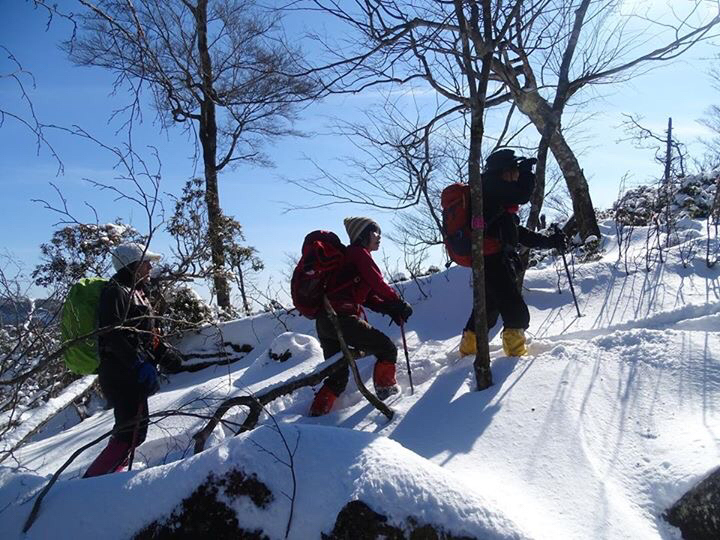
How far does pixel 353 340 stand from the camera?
12.9 ft

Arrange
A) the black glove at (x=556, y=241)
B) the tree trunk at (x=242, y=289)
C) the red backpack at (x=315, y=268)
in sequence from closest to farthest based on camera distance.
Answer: the red backpack at (x=315, y=268) → the black glove at (x=556, y=241) → the tree trunk at (x=242, y=289)

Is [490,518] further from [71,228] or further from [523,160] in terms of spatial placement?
[71,228]

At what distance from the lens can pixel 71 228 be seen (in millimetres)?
8969

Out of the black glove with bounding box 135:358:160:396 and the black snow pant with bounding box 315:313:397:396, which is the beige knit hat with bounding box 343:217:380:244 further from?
the black glove with bounding box 135:358:160:396

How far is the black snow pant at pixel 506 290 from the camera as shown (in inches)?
156

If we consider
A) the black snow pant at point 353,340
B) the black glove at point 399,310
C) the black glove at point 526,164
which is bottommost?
the black snow pant at point 353,340

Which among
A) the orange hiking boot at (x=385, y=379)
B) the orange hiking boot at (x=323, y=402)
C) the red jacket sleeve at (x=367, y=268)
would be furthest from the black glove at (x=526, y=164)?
the orange hiking boot at (x=323, y=402)

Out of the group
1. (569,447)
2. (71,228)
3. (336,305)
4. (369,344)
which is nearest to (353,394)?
(369,344)

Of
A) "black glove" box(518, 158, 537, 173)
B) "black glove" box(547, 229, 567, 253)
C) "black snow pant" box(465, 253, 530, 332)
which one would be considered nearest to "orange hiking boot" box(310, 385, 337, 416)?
"black snow pant" box(465, 253, 530, 332)

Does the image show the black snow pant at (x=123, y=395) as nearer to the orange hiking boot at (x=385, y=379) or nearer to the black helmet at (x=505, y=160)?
the orange hiking boot at (x=385, y=379)

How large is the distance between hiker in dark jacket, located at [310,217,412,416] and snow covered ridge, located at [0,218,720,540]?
20 centimetres

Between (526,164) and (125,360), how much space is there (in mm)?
3310

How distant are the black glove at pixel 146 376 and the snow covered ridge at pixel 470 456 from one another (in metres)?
0.50

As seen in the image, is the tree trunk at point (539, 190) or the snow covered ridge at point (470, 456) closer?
the snow covered ridge at point (470, 456)
